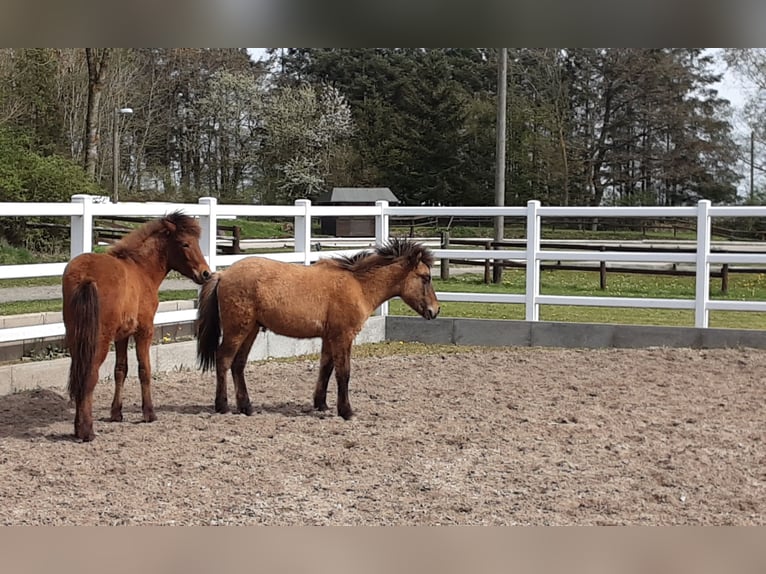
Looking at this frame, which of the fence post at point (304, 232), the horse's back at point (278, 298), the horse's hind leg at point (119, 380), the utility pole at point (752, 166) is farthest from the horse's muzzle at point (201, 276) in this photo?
the utility pole at point (752, 166)

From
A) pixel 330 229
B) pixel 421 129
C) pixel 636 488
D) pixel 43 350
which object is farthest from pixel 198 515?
pixel 421 129

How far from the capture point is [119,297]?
5.42 metres

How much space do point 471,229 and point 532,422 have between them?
25.3 meters

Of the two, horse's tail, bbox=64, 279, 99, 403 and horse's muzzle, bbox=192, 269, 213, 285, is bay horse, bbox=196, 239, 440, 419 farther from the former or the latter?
horse's tail, bbox=64, 279, 99, 403

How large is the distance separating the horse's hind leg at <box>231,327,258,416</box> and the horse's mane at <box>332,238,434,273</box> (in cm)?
77

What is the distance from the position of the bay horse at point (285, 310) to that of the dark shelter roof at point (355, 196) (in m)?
22.0

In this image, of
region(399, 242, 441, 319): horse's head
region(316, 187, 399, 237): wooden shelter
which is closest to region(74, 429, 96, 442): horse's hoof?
region(399, 242, 441, 319): horse's head

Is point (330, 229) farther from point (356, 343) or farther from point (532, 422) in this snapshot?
point (532, 422)

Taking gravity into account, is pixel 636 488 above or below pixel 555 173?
below

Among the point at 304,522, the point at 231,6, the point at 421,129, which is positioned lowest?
the point at 304,522

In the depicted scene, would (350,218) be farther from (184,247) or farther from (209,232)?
(184,247)

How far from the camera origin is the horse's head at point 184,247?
5.96m

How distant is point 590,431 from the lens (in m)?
5.71

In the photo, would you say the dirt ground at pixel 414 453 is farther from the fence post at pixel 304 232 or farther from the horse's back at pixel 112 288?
the fence post at pixel 304 232
